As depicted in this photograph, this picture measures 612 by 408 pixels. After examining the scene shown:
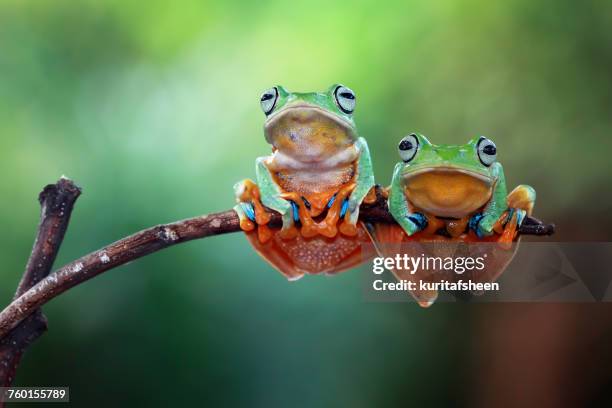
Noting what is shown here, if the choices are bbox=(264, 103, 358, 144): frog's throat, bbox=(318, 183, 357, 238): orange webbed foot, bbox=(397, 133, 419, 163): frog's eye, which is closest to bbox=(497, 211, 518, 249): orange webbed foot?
bbox=(397, 133, 419, 163): frog's eye

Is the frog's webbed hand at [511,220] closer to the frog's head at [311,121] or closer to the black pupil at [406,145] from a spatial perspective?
the black pupil at [406,145]

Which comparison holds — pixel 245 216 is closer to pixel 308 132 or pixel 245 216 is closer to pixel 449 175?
pixel 308 132

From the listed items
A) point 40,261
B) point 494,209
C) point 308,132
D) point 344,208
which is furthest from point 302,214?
point 40,261

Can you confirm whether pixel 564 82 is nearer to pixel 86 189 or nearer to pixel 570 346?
pixel 570 346

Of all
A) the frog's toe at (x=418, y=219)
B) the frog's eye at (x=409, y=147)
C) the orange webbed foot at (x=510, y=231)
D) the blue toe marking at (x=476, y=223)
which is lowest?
the orange webbed foot at (x=510, y=231)

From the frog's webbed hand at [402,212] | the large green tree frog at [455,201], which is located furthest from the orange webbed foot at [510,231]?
the frog's webbed hand at [402,212]

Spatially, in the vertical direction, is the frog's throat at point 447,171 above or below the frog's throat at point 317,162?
below

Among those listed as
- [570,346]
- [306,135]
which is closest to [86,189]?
[306,135]

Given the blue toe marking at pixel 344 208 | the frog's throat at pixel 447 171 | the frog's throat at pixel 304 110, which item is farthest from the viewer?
the blue toe marking at pixel 344 208
